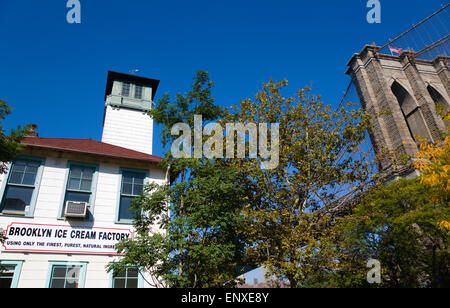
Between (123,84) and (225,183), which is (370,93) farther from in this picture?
(225,183)

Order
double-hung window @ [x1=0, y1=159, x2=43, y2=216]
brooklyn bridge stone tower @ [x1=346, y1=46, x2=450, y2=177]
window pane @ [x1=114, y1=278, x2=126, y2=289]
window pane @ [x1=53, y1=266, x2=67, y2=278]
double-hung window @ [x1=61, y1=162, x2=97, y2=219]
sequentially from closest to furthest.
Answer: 1. window pane @ [x1=53, y1=266, x2=67, y2=278]
2. window pane @ [x1=114, y1=278, x2=126, y2=289]
3. double-hung window @ [x1=0, y1=159, x2=43, y2=216]
4. double-hung window @ [x1=61, y1=162, x2=97, y2=219]
5. brooklyn bridge stone tower @ [x1=346, y1=46, x2=450, y2=177]

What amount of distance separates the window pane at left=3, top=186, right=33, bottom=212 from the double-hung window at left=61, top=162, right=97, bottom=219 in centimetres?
128

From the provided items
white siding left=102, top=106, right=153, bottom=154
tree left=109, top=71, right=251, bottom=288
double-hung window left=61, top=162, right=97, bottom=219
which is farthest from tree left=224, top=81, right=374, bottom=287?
white siding left=102, top=106, right=153, bottom=154

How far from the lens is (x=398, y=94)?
36.6 m

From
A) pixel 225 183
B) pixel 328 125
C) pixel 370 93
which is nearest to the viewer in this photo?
pixel 225 183

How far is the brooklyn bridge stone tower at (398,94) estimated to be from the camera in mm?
27969

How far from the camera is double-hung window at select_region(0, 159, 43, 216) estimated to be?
10.2m

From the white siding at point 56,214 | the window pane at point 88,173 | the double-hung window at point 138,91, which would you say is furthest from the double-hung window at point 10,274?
the double-hung window at point 138,91

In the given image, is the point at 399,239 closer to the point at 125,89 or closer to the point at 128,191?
the point at 128,191

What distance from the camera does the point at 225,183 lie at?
930 cm

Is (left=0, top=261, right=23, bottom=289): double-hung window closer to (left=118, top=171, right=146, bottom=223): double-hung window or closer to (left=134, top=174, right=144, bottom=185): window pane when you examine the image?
(left=118, top=171, right=146, bottom=223): double-hung window

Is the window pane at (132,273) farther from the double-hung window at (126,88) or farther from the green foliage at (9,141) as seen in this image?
the double-hung window at (126,88)
